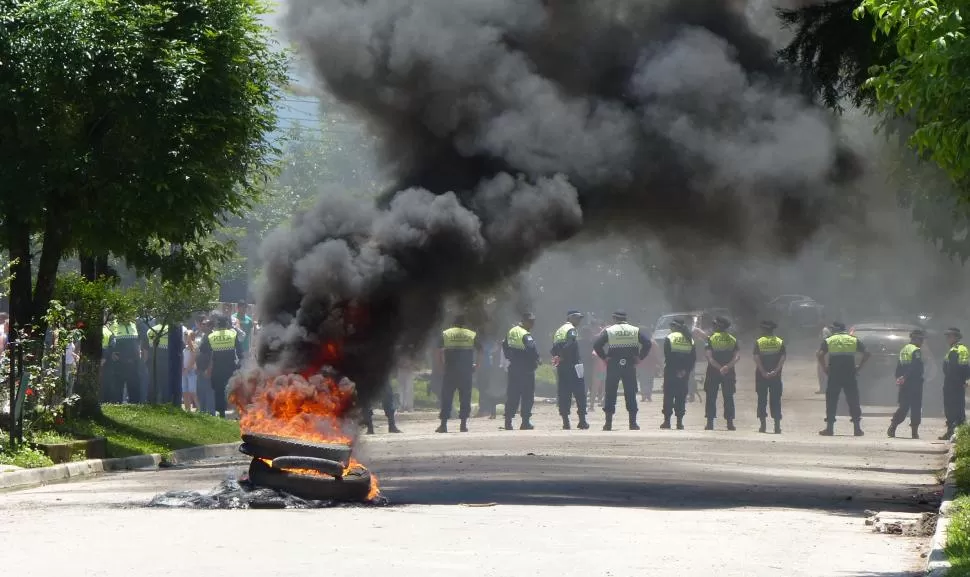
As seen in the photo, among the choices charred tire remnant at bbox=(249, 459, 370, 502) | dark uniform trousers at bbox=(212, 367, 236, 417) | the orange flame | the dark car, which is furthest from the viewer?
the dark car

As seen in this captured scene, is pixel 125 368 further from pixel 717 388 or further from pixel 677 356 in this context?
pixel 717 388

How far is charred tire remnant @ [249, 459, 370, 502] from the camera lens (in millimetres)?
11609

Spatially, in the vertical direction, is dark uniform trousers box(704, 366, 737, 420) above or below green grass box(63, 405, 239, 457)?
above

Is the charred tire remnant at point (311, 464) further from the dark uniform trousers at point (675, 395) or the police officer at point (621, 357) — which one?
the dark uniform trousers at point (675, 395)

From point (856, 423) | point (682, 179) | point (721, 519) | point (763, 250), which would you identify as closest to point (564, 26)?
point (682, 179)

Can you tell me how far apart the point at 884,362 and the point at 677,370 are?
9.44 meters

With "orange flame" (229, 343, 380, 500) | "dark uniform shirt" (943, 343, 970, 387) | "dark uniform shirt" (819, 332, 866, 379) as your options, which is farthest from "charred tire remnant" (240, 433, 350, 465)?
"dark uniform shirt" (943, 343, 970, 387)

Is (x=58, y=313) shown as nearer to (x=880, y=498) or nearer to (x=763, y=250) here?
(x=763, y=250)

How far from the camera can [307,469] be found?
11.3 m

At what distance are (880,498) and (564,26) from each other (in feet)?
18.0

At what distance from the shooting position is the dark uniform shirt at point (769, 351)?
2533 centimetres

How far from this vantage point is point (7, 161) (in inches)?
679

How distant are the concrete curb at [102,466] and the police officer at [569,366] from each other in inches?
249

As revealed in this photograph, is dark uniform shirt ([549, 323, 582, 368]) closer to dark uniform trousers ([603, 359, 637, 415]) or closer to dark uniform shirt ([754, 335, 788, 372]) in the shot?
dark uniform trousers ([603, 359, 637, 415])
